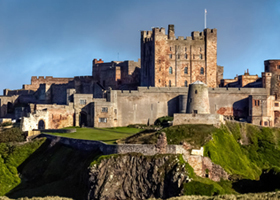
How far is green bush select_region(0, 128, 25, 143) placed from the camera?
7019 cm

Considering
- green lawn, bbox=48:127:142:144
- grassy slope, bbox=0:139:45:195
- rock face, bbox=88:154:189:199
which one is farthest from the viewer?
green lawn, bbox=48:127:142:144

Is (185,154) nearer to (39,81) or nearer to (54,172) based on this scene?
(54,172)

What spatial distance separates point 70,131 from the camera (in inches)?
2822

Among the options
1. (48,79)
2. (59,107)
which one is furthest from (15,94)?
(59,107)

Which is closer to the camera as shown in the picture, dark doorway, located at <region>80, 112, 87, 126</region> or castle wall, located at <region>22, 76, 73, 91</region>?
dark doorway, located at <region>80, 112, 87, 126</region>

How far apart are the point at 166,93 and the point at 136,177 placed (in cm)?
2851

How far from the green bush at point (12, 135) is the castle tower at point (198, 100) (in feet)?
65.3

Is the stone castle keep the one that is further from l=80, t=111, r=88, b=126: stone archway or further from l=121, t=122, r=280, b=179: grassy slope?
l=121, t=122, r=280, b=179: grassy slope

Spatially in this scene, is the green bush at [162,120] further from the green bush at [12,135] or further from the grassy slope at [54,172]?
the green bush at [12,135]

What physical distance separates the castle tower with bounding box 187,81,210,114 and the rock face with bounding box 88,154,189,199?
14480 mm

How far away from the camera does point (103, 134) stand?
6856 centimetres

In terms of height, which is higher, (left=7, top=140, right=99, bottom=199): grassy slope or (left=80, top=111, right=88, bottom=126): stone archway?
(left=80, top=111, right=88, bottom=126): stone archway

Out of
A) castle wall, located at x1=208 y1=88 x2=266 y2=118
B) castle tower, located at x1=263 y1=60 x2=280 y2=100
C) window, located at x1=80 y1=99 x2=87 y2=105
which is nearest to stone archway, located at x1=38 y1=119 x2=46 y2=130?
window, located at x1=80 y1=99 x2=87 y2=105

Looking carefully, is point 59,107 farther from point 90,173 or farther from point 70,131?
point 90,173
